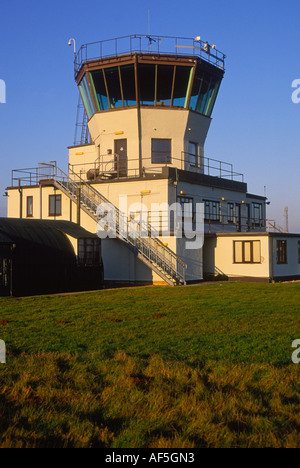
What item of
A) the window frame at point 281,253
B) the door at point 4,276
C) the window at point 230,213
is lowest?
the door at point 4,276

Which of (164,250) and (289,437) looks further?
(164,250)

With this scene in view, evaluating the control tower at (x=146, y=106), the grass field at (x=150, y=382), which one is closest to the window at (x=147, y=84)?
the control tower at (x=146, y=106)

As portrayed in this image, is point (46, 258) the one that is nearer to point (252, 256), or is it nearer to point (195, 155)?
point (252, 256)

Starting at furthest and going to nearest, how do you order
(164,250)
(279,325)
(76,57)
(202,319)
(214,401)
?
(76,57) < (164,250) < (202,319) < (279,325) < (214,401)

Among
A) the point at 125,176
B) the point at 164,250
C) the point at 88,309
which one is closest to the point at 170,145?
the point at 125,176

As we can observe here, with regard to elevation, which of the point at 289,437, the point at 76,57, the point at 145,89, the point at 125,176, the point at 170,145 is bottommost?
the point at 289,437

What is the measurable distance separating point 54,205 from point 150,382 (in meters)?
27.5

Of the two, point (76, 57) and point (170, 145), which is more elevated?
point (76, 57)

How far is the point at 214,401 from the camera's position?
668cm

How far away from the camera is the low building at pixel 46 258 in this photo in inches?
922

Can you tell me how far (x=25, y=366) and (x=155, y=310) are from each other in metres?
8.27

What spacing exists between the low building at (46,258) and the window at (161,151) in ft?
27.3

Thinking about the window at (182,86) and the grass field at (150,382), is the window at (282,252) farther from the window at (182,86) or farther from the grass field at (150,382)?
the grass field at (150,382)

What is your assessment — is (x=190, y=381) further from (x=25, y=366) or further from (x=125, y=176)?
(x=125, y=176)
